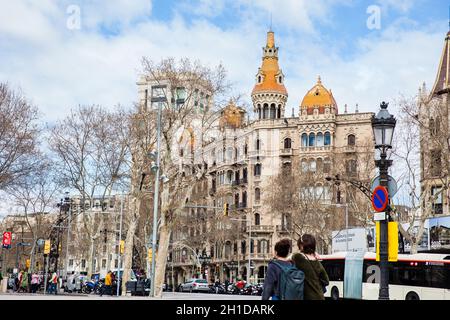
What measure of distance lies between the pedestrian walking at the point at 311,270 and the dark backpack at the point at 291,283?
0.94 ft

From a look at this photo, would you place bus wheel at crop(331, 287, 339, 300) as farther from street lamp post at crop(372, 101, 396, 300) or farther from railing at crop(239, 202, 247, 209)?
railing at crop(239, 202, 247, 209)

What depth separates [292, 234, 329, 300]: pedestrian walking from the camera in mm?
6910

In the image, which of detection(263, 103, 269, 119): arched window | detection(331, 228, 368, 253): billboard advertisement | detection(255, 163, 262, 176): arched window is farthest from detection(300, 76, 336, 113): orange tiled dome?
detection(331, 228, 368, 253): billboard advertisement

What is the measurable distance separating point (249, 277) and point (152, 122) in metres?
33.6

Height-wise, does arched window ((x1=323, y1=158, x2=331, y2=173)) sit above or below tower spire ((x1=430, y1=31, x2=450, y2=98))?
below

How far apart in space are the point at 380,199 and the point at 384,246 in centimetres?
82

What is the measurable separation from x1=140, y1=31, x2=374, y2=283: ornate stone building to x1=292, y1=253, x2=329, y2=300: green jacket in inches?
2371

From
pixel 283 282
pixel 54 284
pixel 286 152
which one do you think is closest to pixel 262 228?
pixel 286 152

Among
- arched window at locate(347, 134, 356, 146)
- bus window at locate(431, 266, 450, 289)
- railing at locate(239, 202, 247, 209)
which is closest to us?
bus window at locate(431, 266, 450, 289)

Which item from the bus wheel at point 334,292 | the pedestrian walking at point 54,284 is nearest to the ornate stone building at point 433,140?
the bus wheel at point 334,292
